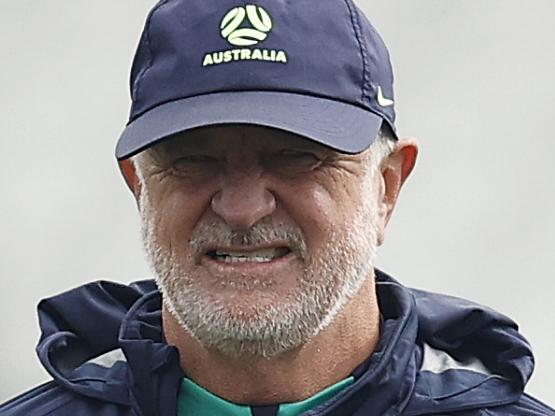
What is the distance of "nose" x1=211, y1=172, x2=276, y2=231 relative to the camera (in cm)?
151

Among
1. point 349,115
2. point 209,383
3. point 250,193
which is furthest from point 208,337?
point 349,115

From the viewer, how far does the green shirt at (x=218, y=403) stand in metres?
1.63

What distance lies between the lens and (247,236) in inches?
60.2

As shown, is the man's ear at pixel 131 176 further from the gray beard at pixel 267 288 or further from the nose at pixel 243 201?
the nose at pixel 243 201

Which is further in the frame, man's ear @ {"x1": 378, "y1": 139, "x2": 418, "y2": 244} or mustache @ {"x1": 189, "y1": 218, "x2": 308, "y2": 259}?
man's ear @ {"x1": 378, "y1": 139, "x2": 418, "y2": 244}

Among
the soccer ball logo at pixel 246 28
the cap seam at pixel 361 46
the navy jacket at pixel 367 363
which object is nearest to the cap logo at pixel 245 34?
the soccer ball logo at pixel 246 28

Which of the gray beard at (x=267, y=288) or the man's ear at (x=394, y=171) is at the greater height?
the man's ear at (x=394, y=171)

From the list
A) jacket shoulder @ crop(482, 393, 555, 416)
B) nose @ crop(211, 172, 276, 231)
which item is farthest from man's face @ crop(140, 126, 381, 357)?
jacket shoulder @ crop(482, 393, 555, 416)

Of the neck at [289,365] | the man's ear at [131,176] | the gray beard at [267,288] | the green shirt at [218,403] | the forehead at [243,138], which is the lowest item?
the green shirt at [218,403]

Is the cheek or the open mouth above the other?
the cheek

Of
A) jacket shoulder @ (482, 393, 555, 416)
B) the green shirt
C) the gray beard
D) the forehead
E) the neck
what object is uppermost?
the forehead

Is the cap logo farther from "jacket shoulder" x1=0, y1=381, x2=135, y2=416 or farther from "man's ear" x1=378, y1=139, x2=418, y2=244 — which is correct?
"jacket shoulder" x1=0, y1=381, x2=135, y2=416

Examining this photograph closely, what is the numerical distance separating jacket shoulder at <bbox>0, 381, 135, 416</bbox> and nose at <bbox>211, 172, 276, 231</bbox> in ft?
0.97

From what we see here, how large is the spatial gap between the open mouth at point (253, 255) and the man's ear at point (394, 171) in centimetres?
18
